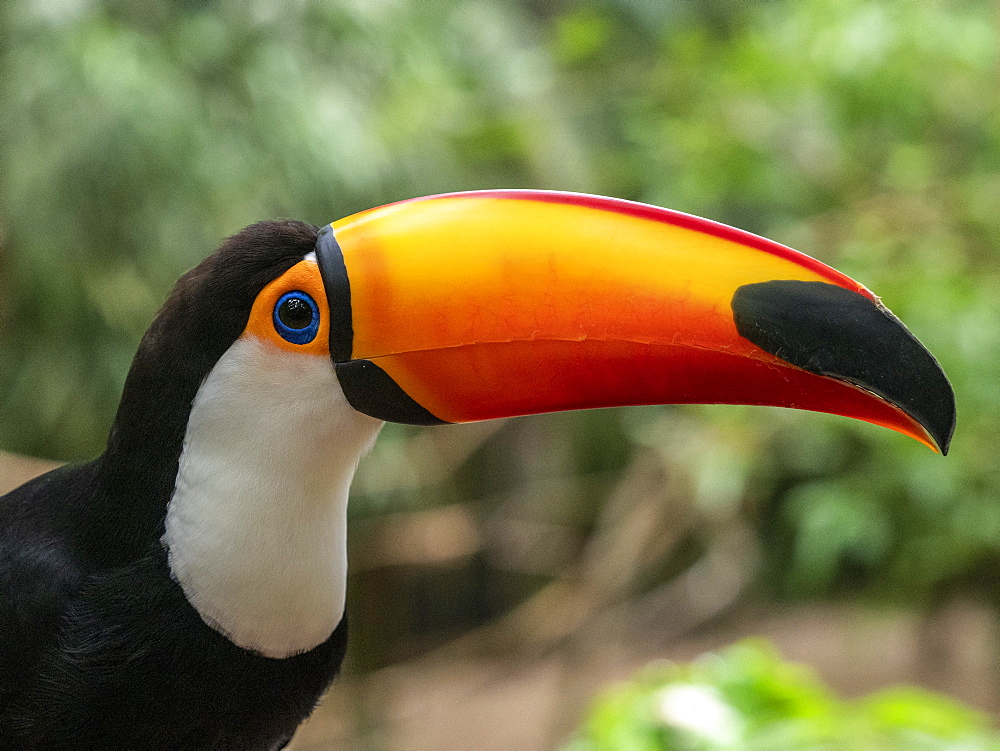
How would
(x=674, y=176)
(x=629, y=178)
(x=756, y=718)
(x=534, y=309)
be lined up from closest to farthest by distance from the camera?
(x=534, y=309), (x=756, y=718), (x=674, y=176), (x=629, y=178)

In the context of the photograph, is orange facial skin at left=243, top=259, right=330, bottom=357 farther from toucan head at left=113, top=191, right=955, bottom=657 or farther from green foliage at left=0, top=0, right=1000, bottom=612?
green foliage at left=0, top=0, right=1000, bottom=612

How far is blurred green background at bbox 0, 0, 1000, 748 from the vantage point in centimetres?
296

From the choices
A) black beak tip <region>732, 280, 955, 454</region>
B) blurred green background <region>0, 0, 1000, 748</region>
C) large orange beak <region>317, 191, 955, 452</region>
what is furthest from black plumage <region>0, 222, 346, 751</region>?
blurred green background <region>0, 0, 1000, 748</region>

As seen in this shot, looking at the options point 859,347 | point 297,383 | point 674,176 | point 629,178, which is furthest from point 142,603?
point 629,178

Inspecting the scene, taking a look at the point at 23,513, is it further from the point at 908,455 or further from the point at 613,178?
the point at 613,178

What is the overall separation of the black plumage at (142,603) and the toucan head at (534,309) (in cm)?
5

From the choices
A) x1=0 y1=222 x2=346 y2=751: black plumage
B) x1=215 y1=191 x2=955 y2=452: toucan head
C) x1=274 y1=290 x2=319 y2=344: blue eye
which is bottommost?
x1=0 y1=222 x2=346 y2=751: black plumage

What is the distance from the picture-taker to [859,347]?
92 cm

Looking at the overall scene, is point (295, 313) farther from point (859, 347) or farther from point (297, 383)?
point (859, 347)

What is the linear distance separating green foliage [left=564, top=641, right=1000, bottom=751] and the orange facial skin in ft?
5.36

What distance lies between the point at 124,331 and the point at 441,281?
2618 mm

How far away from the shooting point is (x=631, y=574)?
340cm

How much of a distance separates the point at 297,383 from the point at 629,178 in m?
3.62

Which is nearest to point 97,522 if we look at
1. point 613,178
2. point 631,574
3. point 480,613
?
point 631,574
